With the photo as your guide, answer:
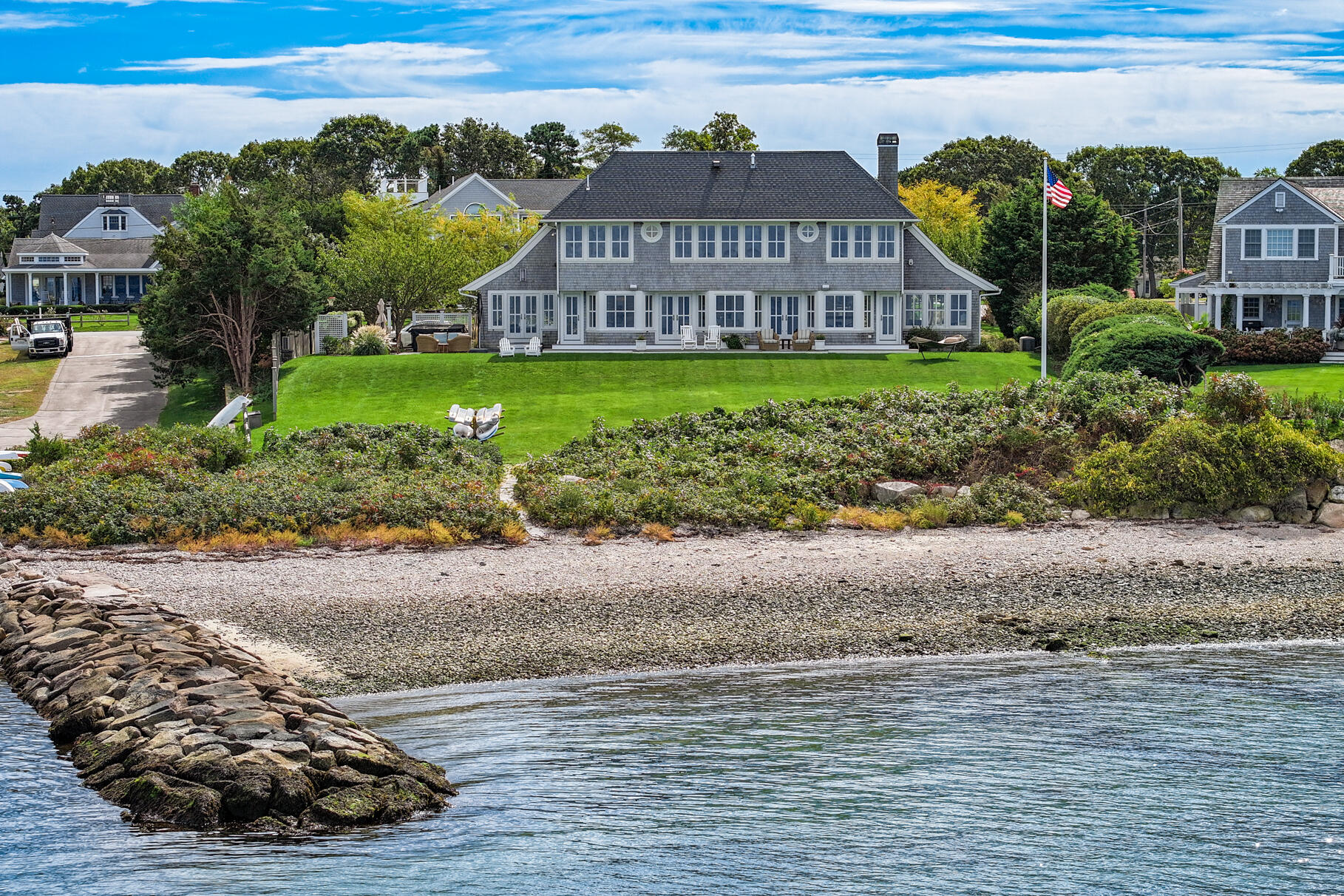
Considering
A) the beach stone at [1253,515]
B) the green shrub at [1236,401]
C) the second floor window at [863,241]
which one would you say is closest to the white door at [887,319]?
the second floor window at [863,241]

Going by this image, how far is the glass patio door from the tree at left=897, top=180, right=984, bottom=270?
14.9 meters

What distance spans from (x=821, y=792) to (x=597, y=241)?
36.7m

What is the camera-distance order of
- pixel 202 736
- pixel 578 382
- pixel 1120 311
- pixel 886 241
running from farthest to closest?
pixel 886 241, pixel 578 382, pixel 1120 311, pixel 202 736

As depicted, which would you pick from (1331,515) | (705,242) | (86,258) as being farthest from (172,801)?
(86,258)

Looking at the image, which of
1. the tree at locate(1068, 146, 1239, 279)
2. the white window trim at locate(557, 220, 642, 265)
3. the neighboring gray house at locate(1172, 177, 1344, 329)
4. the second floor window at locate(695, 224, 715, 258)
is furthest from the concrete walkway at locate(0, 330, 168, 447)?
the tree at locate(1068, 146, 1239, 279)

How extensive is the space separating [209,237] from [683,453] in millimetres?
19491

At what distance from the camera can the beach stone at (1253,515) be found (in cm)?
2073

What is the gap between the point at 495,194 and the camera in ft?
247

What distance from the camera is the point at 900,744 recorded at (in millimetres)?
12008

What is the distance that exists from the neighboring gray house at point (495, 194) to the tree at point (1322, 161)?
49.7 m

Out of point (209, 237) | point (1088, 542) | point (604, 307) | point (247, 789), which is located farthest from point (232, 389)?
point (247, 789)

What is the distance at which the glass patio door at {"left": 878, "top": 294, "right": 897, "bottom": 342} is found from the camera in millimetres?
46156

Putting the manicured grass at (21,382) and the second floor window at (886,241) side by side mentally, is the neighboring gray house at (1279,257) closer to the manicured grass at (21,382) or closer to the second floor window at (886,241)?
the second floor window at (886,241)

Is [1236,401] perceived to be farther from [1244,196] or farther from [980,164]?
[980,164]
